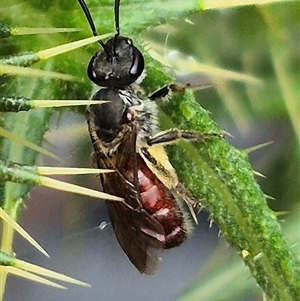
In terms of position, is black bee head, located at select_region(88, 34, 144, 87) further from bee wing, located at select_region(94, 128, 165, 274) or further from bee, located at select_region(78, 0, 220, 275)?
bee wing, located at select_region(94, 128, 165, 274)

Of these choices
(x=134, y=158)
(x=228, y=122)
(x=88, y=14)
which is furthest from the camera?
(x=228, y=122)

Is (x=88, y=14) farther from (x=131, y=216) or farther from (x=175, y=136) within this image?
(x=131, y=216)

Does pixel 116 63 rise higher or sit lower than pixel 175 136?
higher

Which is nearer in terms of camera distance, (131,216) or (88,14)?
(88,14)

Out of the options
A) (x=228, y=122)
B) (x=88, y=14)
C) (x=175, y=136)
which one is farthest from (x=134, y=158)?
(x=228, y=122)

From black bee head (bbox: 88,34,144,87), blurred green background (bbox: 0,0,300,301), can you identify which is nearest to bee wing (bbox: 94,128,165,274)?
black bee head (bbox: 88,34,144,87)

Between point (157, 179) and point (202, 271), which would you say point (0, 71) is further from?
point (202, 271)

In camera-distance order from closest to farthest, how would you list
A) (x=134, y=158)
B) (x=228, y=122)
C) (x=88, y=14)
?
1. (x=88, y=14)
2. (x=134, y=158)
3. (x=228, y=122)

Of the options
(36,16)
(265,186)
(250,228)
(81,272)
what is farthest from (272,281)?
(81,272)

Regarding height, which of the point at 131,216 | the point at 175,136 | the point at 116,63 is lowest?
the point at 131,216

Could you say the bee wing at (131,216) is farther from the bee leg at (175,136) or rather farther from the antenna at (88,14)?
the antenna at (88,14)
